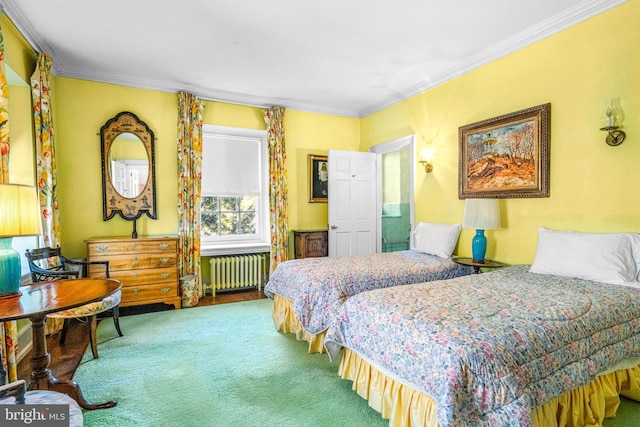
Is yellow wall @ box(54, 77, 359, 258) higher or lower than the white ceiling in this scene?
lower

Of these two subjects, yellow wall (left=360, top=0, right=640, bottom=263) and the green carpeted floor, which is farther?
yellow wall (left=360, top=0, right=640, bottom=263)

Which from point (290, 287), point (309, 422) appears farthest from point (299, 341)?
point (309, 422)

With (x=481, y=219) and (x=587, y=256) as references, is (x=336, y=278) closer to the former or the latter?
(x=481, y=219)

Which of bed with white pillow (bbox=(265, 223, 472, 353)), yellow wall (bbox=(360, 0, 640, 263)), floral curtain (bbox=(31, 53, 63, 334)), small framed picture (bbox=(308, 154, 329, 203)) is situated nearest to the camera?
yellow wall (bbox=(360, 0, 640, 263))

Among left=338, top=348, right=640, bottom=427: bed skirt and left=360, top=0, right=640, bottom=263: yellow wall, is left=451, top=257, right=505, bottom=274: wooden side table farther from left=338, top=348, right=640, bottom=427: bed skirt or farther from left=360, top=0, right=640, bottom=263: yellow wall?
left=338, top=348, right=640, bottom=427: bed skirt

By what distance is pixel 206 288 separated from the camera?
4742 mm

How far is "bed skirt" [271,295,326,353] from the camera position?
285cm

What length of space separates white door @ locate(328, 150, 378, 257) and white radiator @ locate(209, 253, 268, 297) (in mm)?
1119

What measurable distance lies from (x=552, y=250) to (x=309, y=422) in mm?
2333

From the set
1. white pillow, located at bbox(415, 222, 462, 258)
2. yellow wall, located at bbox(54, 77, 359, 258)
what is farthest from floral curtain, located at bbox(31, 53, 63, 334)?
white pillow, located at bbox(415, 222, 462, 258)

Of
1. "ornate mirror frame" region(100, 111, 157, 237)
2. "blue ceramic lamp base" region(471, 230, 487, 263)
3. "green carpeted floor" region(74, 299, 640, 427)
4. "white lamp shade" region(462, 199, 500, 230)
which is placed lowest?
"green carpeted floor" region(74, 299, 640, 427)

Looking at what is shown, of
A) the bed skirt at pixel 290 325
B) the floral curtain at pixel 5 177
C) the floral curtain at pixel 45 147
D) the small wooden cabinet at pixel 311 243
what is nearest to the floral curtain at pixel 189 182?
the floral curtain at pixel 45 147

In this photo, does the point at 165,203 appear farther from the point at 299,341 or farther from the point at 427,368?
the point at 427,368

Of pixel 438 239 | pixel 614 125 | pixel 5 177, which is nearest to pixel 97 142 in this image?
pixel 5 177
